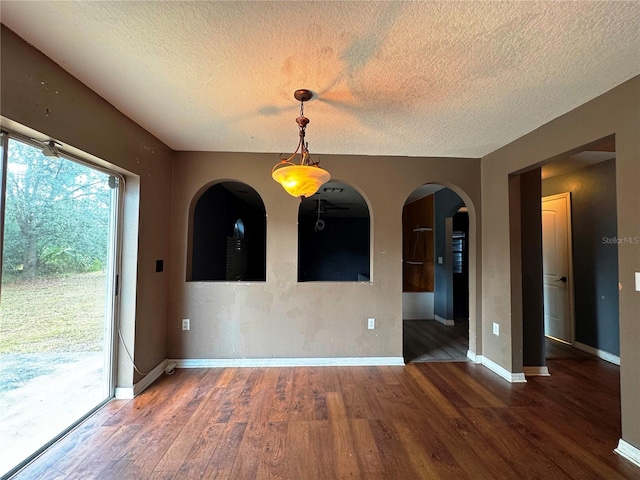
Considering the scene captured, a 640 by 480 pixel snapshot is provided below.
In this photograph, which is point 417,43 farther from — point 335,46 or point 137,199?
point 137,199

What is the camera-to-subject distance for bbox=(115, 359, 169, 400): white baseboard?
2451mm

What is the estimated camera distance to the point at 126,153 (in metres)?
2.35

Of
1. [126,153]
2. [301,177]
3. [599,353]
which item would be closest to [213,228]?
[126,153]

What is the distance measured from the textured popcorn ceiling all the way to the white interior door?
231 centimetres

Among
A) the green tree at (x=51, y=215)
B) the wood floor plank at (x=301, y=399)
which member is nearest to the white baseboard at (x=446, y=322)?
the wood floor plank at (x=301, y=399)

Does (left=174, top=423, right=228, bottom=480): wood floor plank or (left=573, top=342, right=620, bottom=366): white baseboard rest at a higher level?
(left=573, top=342, right=620, bottom=366): white baseboard

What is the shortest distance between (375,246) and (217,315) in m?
1.92

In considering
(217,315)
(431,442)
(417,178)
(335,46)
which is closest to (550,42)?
(335,46)

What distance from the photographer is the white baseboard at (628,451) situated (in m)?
1.72

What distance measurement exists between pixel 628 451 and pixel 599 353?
223 cm

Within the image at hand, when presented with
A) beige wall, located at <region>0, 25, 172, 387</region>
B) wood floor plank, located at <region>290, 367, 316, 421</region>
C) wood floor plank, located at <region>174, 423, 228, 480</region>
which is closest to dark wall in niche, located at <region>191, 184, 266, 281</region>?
beige wall, located at <region>0, 25, 172, 387</region>

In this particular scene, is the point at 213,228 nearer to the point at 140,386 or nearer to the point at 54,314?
the point at 140,386

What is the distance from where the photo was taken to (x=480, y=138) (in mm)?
2756

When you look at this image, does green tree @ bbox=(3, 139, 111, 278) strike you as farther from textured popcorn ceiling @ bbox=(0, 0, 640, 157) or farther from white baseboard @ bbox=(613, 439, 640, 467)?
white baseboard @ bbox=(613, 439, 640, 467)
